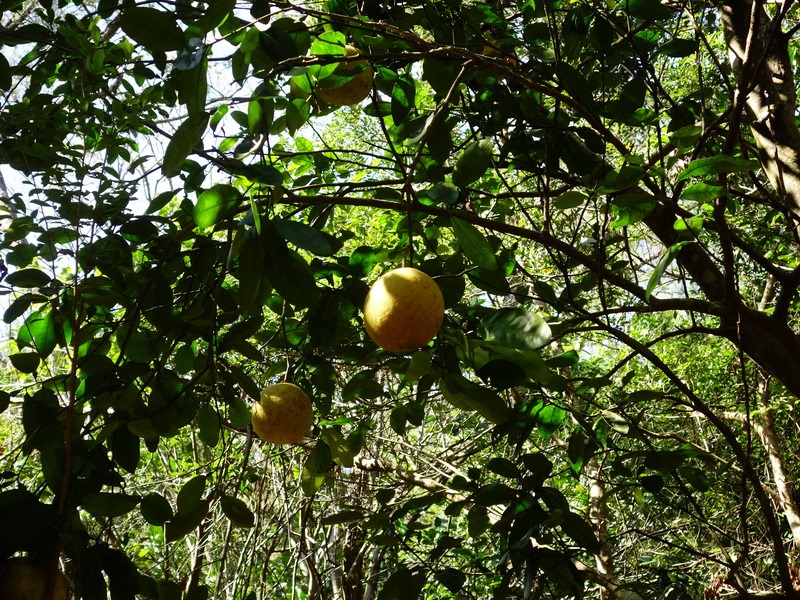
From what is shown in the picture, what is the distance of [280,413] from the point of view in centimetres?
145

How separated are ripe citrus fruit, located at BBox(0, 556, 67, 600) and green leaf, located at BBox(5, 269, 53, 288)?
66 centimetres

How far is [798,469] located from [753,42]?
179 inches

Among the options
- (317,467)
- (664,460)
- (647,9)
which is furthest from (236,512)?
(647,9)

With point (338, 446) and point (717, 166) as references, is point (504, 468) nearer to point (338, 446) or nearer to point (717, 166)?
point (338, 446)

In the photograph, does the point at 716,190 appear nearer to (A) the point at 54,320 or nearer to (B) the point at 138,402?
(B) the point at 138,402

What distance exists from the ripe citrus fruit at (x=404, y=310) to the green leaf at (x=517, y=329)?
0.09m

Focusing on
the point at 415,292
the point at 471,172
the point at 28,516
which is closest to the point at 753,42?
the point at 471,172

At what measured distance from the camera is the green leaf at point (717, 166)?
103 centimetres

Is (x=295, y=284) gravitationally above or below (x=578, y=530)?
above

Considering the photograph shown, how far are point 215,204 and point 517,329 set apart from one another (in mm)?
463

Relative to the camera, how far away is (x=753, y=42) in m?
1.23

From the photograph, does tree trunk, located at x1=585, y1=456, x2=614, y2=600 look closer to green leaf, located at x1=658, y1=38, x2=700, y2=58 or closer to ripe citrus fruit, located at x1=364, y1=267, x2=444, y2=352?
green leaf, located at x1=658, y1=38, x2=700, y2=58

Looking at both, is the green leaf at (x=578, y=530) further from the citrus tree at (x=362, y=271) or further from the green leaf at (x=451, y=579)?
the green leaf at (x=451, y=579)

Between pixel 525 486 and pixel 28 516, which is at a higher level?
pixel 525 486
